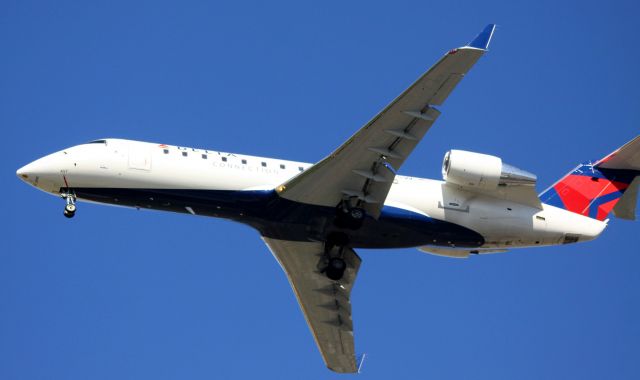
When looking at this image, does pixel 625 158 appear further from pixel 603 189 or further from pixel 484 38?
pixel 484 38

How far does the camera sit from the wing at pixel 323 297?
3544cm

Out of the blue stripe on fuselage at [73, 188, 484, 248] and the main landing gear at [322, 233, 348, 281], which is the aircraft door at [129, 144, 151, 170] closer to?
the blue stripe on fuselage at [73, 188, 484, 248]

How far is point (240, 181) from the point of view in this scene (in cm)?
3219

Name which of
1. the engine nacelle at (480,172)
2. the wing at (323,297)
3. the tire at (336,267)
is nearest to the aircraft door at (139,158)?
the wing at (323,297)

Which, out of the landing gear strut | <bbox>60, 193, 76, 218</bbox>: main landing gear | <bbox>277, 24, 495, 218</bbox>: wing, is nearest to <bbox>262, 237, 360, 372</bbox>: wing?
the landing gear strut

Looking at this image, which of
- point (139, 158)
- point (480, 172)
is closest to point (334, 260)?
point (480, 172)

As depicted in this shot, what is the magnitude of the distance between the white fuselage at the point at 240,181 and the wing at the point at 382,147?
1060 mm

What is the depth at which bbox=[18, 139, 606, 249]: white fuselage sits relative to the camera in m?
31.9

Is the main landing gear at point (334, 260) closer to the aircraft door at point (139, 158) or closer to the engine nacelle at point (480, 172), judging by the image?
the engine nacelle at point (480, 172)

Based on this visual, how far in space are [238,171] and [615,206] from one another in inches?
509

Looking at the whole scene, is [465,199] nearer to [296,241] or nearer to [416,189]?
[416,189]

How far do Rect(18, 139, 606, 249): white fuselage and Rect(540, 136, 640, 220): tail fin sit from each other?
1147mm

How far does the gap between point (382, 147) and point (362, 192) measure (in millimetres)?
1930

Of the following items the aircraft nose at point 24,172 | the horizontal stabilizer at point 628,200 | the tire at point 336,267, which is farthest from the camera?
the horizontal stabilizer at point 628,200
